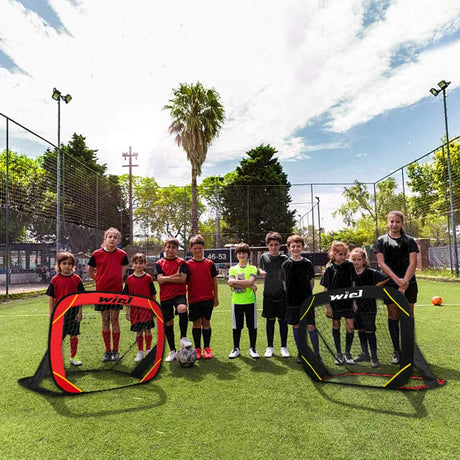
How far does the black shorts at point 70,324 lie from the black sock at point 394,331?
317 cm

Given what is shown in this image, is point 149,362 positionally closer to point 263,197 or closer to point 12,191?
point 12,191

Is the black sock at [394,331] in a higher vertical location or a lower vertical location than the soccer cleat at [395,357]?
higher

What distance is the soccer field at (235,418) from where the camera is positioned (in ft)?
6.90

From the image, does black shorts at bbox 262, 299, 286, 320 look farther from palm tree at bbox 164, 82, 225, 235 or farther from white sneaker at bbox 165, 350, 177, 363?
palm tree at bbox 164, 82, 225, 235

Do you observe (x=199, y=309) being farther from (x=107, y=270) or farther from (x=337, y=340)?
(x=337, y=340)

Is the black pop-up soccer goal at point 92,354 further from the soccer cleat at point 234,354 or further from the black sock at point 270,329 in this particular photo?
the black sock at point 270,329

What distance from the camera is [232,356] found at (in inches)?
160

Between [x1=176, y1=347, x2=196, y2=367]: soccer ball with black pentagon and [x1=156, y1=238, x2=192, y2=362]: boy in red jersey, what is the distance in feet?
0.29

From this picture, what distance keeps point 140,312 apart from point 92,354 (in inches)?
35.9

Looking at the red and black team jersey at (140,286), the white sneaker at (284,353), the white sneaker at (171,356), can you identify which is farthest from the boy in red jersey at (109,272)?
the white sneaker at (284,353)

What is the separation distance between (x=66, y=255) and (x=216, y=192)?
17.9 metres

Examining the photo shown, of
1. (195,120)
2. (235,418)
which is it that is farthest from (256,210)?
(235,418)

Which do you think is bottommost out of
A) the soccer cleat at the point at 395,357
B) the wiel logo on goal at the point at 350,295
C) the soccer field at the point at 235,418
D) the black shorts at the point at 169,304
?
the soccer field at the point at 235,418

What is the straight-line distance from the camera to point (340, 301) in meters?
3.33
